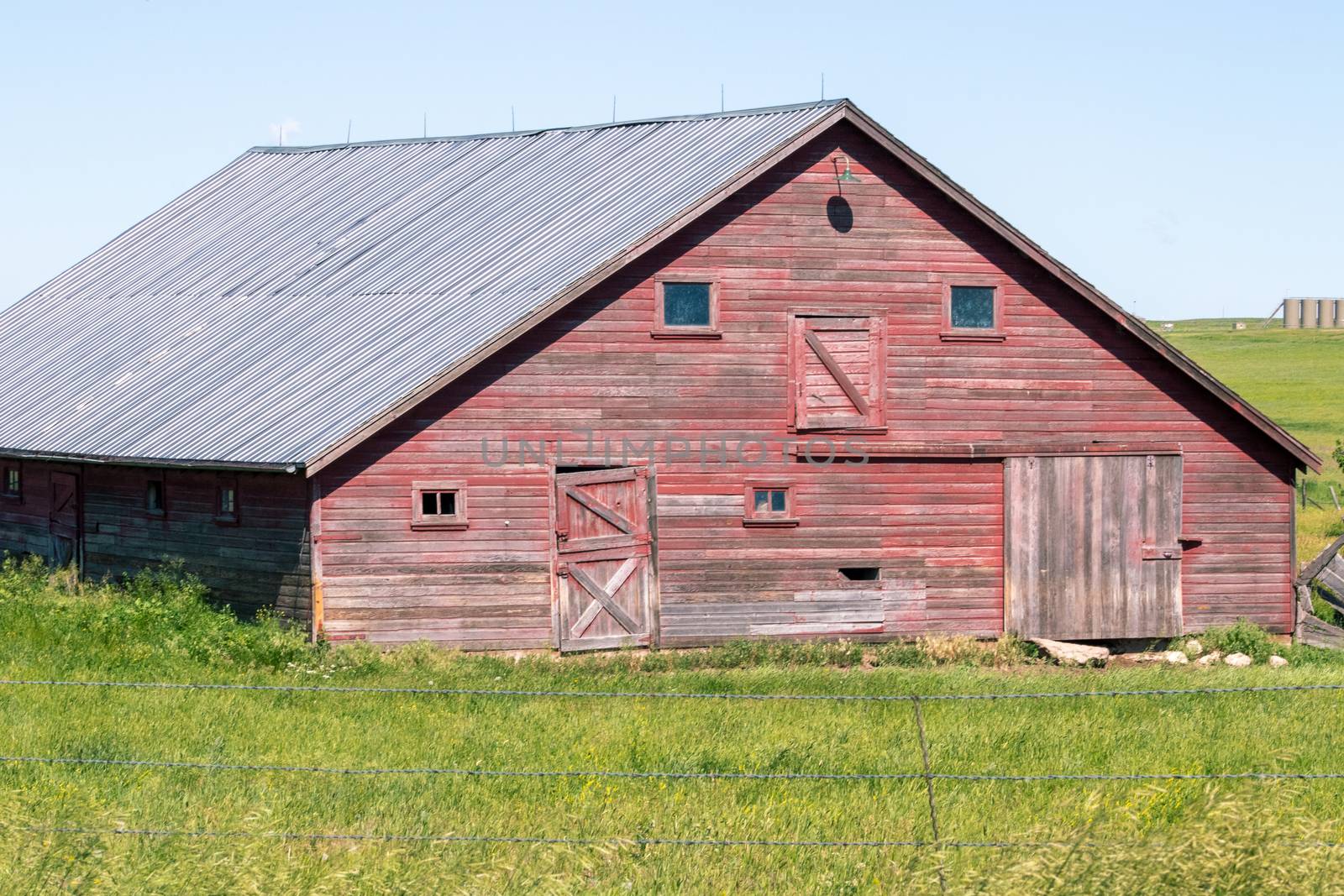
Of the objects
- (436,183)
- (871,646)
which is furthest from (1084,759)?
(436,183)

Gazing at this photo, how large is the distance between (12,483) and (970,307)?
1485cm

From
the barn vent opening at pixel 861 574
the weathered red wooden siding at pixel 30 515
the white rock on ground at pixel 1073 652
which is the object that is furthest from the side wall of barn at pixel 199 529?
the white rock on ground at pixel 1073 652

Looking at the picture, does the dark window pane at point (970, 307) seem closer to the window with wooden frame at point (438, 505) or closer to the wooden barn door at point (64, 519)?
the window with wooden frame at point (438, 505)

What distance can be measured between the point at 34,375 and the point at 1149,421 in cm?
1737

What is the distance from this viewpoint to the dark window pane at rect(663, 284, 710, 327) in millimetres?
21609

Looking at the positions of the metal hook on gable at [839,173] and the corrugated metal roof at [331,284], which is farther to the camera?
the metal hook on gable at [839,173]

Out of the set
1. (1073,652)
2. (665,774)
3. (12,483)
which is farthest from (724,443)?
(12,483)

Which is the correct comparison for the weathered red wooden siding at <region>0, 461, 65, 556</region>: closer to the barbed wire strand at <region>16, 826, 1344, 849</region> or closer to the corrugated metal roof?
the corrugated metal roof

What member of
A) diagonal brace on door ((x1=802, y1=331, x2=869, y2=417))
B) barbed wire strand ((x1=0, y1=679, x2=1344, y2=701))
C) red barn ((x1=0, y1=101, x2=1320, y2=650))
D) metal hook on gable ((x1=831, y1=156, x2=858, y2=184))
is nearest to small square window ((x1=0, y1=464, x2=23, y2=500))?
red barn ((x1=0, y1=101, x2=1320, y2=650))

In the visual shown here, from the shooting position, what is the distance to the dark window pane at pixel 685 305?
21.6m

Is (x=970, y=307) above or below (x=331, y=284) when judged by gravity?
below

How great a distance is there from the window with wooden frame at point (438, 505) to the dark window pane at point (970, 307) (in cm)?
682

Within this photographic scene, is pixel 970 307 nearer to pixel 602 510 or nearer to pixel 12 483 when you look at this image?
pixel 602 510

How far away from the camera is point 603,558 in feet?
70.3
